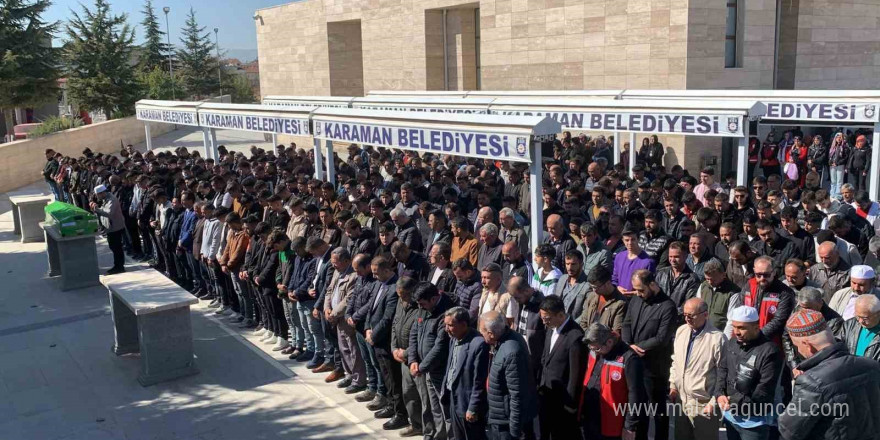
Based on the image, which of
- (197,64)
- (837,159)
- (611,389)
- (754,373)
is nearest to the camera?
(754,373)

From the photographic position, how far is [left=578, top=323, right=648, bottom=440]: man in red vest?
5.10 m

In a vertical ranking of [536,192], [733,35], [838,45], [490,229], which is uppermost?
[733,35]

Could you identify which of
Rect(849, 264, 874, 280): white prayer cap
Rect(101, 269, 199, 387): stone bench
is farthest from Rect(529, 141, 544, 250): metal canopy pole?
Rect(101, 269, 199, 387): stone bench

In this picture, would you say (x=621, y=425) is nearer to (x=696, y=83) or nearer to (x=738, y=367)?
(x=738, y=367)

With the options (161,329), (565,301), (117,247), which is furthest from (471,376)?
(117,247)

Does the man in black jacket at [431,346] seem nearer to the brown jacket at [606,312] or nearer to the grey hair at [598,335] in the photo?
the brown jacket at [606,312]

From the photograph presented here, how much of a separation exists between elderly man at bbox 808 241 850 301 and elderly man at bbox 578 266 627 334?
1.93 m

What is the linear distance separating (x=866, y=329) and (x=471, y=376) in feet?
9.30

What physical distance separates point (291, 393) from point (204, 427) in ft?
3.35

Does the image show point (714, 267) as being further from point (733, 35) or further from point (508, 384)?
point (733, 35)

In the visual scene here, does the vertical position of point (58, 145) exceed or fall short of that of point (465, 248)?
it exceeds it

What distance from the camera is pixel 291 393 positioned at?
7828 mm

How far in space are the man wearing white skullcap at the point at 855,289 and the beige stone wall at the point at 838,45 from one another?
17504mm

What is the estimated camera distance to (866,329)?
17.2ft
